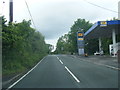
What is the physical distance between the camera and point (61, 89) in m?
9.54

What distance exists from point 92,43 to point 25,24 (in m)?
53.0

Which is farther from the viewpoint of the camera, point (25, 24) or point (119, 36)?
point (119, 36)

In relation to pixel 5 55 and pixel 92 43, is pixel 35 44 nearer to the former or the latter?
pixel 5 55

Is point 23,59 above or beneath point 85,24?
beneath

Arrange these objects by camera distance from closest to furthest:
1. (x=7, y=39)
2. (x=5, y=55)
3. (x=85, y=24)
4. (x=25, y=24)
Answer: (x=7, y=39), (x=5, y=55), (x=25, y=24), (x=85, y=24)

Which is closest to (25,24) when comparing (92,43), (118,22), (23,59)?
(23,59)

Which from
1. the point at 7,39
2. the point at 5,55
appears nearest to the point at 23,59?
the point at 5,55

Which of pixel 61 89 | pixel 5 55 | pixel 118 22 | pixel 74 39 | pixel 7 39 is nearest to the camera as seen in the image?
pixel 61 89

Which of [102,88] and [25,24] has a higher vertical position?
[25,24]

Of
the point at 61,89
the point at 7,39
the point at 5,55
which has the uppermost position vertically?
the point at 7,39

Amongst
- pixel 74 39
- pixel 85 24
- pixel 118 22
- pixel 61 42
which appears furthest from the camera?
pixel 61 42

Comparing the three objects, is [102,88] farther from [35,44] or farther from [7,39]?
[35,44]

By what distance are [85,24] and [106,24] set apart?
58.6m

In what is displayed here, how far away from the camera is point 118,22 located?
38.1 metres
